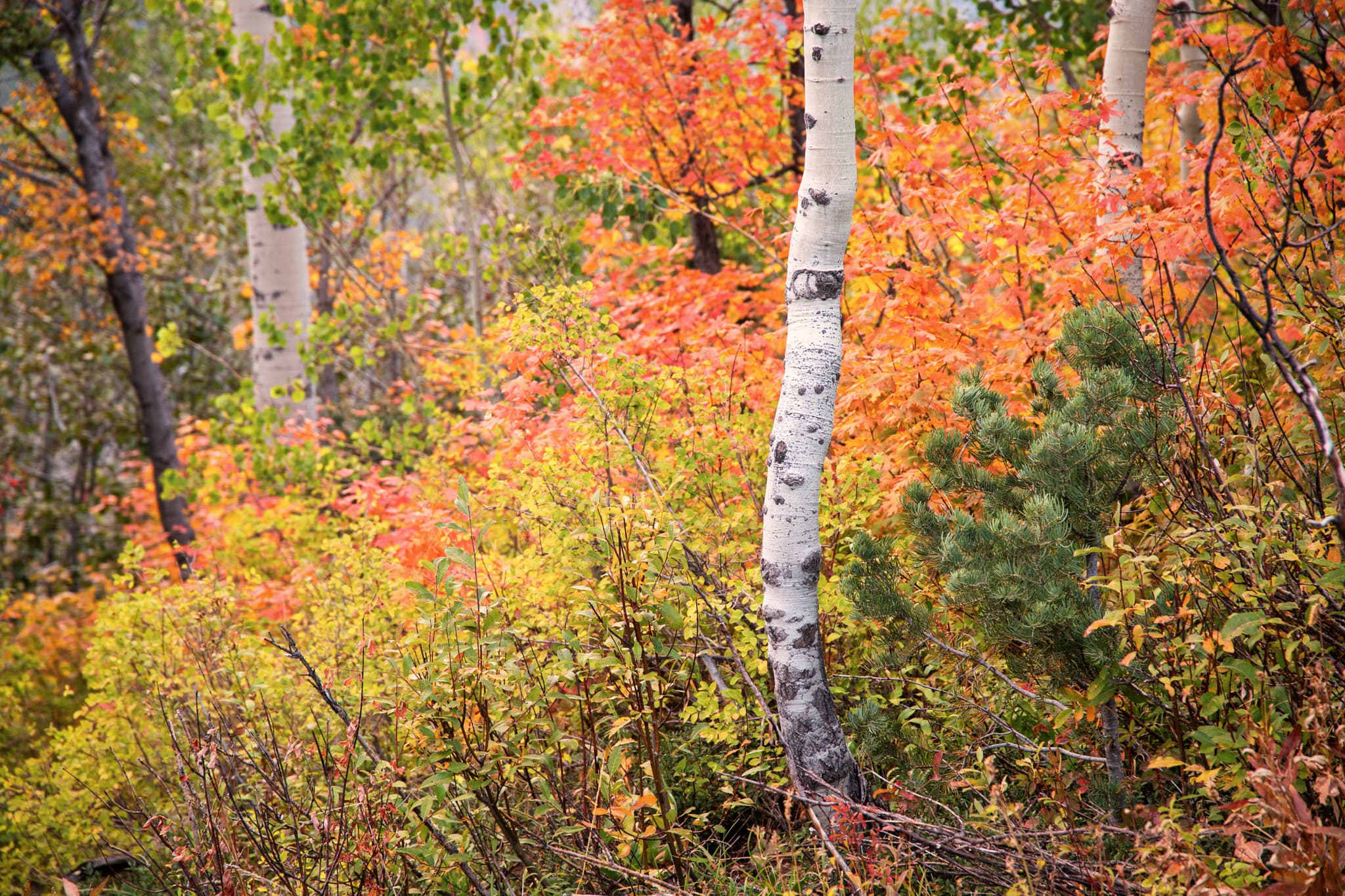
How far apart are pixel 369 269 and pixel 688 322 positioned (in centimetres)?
616

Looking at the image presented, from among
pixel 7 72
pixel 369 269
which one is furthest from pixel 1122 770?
pixel 7 72

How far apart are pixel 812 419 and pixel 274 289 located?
5312 mm

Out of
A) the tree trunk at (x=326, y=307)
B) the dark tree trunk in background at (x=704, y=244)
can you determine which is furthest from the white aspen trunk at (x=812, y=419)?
the tree trunk at (x=326, y=307)

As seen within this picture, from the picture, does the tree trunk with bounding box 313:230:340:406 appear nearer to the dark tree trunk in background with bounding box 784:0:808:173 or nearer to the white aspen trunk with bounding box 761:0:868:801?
the dark tree trunk in background with bounding box 784:0:808:173

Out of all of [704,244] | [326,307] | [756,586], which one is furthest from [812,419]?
[326,307]

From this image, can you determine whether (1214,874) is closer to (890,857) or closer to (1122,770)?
(1122,770)

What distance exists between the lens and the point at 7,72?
586 inches

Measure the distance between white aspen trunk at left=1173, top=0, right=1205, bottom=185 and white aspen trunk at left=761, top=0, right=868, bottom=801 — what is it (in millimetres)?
1885

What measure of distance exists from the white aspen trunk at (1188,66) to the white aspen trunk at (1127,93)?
26cm

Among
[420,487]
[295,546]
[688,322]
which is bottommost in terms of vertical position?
[295,546]

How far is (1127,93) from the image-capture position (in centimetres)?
369

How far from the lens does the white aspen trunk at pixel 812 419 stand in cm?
272

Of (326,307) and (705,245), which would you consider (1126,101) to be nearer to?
(705,245)

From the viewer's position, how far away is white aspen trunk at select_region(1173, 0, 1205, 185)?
414 cm
